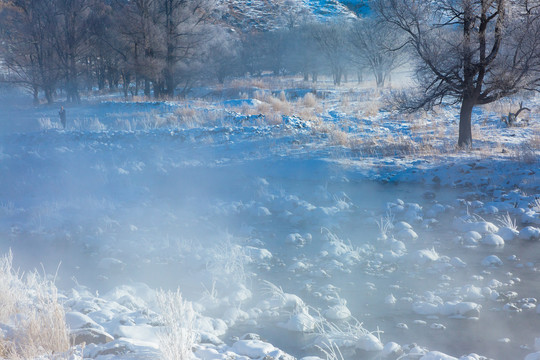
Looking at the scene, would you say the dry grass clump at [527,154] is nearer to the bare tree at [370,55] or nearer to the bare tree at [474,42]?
the bare tree at [474,42]

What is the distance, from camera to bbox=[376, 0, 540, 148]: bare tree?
11516 mm

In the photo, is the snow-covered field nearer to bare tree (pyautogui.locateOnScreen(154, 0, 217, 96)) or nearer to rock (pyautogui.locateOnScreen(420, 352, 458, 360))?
rock (pyautogui.locateOnScreen(420, 352, 458, 360))

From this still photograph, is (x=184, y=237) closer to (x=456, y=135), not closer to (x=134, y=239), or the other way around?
(x=134, y=239)

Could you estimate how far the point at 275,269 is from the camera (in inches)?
294

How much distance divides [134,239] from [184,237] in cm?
85

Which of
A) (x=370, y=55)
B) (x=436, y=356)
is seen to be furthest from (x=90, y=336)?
(x=370, y=55)

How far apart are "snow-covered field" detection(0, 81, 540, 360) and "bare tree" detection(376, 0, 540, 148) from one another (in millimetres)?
1717

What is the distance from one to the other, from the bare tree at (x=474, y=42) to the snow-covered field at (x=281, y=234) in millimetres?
1717

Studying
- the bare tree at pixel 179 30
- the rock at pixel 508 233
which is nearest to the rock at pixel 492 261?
the rock at pixel 508 233

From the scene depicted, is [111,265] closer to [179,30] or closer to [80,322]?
[80,322]

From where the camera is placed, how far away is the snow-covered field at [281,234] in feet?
16.7

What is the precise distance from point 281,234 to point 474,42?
6.71 metres

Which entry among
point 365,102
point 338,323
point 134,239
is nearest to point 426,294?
point 338,323

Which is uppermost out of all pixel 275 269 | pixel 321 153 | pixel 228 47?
pixel 228 47
